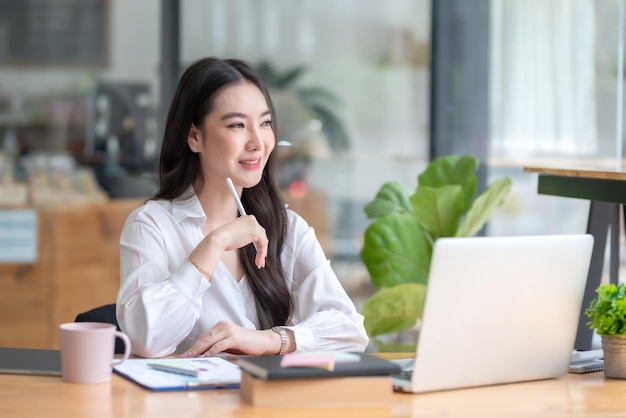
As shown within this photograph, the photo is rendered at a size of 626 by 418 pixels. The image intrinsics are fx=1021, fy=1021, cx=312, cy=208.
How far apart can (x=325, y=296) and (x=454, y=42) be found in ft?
8.54

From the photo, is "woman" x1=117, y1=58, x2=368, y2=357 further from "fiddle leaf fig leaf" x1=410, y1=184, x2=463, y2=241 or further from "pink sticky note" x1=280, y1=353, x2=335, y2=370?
"fiddle leaf fig leaf" x1=410, y1=184, x2=463, y2=241

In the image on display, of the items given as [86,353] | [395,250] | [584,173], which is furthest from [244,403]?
[395,250]

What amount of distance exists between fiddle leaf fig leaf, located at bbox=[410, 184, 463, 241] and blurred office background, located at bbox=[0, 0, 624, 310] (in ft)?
3.66

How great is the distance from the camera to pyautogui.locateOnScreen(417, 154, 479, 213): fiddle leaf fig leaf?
12.2 ft

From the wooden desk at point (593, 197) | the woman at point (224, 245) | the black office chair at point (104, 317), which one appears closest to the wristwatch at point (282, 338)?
the woman at point (224, 245)

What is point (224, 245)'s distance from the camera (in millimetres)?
2205

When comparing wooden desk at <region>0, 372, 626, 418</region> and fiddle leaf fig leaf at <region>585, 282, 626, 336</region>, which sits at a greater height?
fiddle leaf fig leaf at <region>585, 282, 626, 336</region>

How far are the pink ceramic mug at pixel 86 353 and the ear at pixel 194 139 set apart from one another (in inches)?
32.0

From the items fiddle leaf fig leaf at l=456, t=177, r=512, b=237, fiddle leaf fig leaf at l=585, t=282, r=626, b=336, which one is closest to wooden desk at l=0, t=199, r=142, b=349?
fiddle leaf fig leaf at l=456, t=177, r=512, b=237

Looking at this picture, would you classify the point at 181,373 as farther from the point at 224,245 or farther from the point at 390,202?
the point at 390,202

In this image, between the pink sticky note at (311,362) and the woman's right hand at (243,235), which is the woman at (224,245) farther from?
the pink sticky note at (311,362)

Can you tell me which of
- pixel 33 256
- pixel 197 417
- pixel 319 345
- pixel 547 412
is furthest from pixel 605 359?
pixel 33 256

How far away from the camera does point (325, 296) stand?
93.4 inches

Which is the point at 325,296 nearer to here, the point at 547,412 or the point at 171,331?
the point at 171,331
